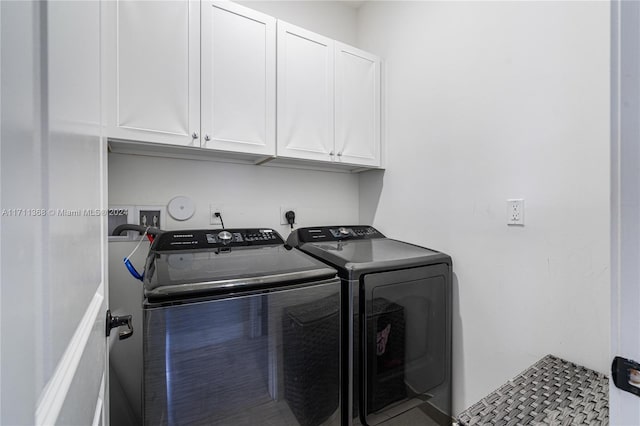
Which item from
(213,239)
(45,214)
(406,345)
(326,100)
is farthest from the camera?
(326,100)

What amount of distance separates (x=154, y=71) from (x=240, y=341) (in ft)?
4.05

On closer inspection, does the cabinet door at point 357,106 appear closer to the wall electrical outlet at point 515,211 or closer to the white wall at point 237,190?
the white wall at point 237,190

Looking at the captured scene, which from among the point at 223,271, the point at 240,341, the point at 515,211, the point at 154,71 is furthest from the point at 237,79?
the point at 515,211

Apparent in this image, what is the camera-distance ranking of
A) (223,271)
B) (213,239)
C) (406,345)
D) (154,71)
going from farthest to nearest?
(213,239), (406,345), (154,71), (223,271)

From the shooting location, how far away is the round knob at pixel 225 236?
1477 mm

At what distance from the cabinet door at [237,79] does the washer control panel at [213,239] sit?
1.50 ft

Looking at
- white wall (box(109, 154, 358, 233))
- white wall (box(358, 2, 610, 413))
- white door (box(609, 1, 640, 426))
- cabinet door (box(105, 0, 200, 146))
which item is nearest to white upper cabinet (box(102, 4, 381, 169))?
cabinet door (box(105, 0, 200, 146))

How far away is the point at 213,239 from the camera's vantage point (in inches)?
57.7

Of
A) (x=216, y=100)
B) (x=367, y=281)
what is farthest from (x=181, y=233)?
(x=367, y=281)

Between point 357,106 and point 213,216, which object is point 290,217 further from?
point 357,106

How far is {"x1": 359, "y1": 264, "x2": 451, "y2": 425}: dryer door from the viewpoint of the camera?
124cm

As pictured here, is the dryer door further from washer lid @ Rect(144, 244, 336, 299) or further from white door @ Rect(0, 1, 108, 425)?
white door @ Rect(0, 1, 108, 425)

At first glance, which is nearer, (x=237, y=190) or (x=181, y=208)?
(x=181, y=208)

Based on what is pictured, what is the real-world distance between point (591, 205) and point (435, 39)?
48.4 inches
